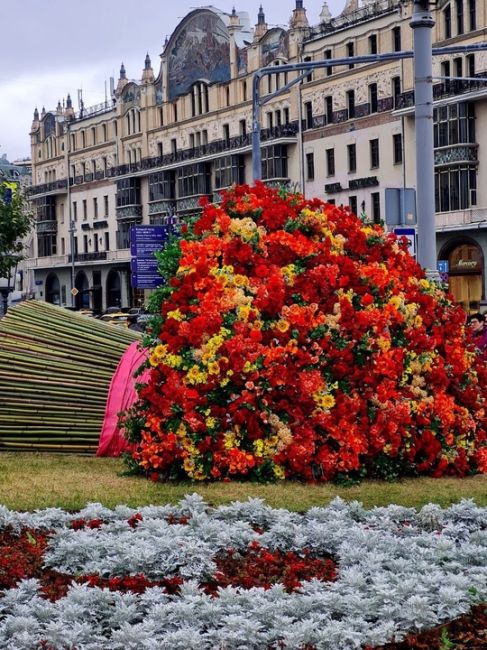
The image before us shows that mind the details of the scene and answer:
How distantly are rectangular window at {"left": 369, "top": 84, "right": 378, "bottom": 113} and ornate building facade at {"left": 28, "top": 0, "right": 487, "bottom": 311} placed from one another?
0.09 metres

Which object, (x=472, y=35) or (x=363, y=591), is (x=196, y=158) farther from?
(x=363, y=591)

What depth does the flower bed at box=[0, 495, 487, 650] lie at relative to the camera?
17.7 ft

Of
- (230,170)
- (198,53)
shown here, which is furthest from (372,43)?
(198,53)

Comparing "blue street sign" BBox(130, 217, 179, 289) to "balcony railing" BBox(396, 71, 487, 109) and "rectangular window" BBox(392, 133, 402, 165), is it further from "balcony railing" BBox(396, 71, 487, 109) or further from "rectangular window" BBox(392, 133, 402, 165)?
"rectangular window" BBox(392, 133, 402, 165)

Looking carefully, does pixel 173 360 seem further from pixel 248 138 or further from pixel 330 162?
pixel 248 138

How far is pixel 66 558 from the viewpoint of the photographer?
23.1 ft

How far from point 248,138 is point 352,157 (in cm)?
872

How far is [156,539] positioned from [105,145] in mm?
78537

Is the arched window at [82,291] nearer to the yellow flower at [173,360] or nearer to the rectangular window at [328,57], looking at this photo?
the rectangular window at [328,57]

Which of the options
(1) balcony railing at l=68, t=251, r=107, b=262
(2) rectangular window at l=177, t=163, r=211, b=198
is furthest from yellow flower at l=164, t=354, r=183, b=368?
(1) balcony railing at l=68, t=251, r=107, b=262

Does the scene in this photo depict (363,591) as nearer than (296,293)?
Yes

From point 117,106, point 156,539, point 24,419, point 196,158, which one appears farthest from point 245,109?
point 156,539

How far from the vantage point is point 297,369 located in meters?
10.5

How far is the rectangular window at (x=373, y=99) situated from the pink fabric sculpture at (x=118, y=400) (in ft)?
150
